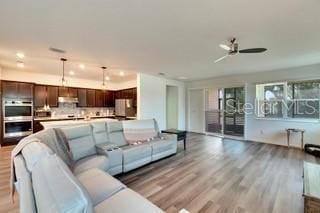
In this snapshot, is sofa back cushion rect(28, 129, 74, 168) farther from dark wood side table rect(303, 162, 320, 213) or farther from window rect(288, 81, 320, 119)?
window rect(288, 81, 320, 119)

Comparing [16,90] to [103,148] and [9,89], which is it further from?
[103,148]

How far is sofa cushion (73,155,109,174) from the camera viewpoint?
232cm

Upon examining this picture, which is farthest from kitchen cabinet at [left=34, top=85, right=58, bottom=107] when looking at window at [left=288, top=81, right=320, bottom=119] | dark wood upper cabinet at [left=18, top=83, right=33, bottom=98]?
window at [left=288, top=81, right=320, bottom=119]

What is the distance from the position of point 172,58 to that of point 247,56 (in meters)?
1.86

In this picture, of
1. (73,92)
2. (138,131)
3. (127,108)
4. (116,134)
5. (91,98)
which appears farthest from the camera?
(91,98)

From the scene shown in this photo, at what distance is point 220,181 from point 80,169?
2.36m

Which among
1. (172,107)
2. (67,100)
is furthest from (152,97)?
(67,100)

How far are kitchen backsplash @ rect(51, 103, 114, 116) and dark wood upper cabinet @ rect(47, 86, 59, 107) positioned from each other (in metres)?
0.39

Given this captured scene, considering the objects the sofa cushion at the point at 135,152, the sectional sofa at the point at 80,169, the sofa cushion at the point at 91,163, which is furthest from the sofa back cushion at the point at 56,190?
the sofa cushion at the point at 135,152

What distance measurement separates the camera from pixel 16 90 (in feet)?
17.3

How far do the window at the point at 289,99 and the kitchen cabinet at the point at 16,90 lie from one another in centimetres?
814

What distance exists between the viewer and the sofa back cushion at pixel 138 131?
3.83 metres

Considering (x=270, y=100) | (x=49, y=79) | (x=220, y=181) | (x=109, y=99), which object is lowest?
(x=220, y=181)

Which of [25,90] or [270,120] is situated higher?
[25,90]
